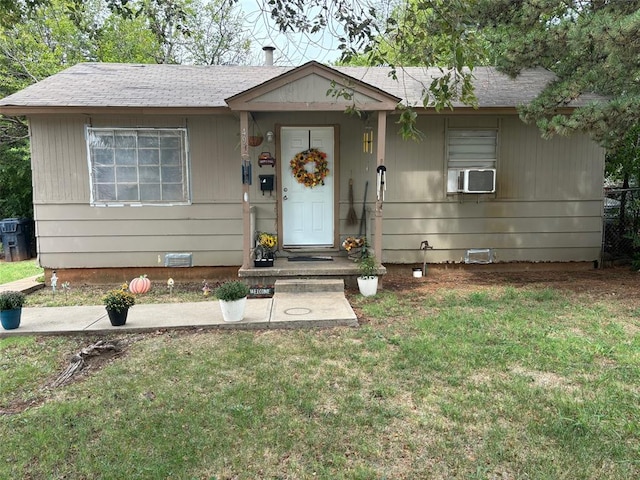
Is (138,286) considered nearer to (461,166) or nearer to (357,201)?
(357,201)

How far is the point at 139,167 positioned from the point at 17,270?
397 centimetres

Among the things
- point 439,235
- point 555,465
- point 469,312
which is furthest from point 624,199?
point 555,465

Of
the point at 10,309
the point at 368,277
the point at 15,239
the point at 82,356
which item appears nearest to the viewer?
the point at 82,356

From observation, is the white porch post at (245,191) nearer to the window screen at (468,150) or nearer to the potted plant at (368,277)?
the potted plant at (368,277)

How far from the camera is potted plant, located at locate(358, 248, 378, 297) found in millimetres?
5656

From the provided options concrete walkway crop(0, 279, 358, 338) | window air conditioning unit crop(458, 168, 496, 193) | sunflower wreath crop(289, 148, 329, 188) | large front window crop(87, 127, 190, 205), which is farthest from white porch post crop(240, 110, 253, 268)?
window air conditioning unit crop(458, 168, 496, 193)

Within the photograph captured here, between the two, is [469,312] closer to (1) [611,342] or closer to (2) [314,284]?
(1) [611,342]

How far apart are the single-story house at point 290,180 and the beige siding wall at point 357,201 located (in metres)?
0.02

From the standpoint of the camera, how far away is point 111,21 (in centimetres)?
1380

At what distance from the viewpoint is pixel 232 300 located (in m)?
4.38

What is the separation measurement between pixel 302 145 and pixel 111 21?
10.7 metres

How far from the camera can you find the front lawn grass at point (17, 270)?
25.5 ft

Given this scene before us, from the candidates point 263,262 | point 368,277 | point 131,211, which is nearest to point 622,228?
point 368,277

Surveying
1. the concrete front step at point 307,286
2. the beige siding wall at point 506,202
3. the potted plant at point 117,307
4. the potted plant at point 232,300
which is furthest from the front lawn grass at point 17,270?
the beige siding wall at point 506,202
